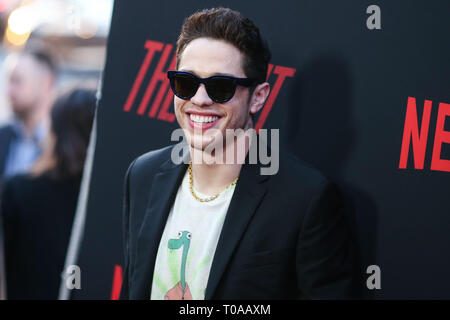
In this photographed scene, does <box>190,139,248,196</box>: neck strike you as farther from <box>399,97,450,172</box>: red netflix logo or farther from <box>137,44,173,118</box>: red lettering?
<box>399,97,450,172</box>: red netflix logo

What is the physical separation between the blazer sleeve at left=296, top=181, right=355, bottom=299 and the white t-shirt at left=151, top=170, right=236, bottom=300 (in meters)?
0.34

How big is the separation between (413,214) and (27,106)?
404 cm

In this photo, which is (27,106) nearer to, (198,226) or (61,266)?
(61,266)

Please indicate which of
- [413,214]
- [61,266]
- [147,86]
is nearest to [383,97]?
[413,214]

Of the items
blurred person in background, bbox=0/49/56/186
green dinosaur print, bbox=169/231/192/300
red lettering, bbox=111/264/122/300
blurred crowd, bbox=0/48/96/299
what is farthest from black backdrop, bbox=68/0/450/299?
blurred person in background, bbox=0/49/56/186

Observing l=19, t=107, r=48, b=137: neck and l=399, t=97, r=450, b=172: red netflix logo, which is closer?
l=399, t=97, r=450, b=172: red netflix logo

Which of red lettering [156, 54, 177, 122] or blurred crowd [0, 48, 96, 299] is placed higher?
red lettering [156, 54, 177, 122]

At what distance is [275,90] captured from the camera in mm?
2051

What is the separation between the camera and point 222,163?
185 centimetres

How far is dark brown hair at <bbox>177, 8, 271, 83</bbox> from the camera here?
172 cm

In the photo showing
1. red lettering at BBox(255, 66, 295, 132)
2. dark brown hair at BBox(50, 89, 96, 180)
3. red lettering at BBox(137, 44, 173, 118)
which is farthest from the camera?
dark brown hair at BBox(50, 89, 96, 180)

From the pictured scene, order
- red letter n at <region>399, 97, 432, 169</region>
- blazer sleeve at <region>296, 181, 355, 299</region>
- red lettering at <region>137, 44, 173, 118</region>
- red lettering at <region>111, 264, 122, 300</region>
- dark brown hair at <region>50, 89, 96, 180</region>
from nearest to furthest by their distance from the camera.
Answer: blazer sleeve at <region>296, 181, 355, 299</region>
red letter n at <region>399, 97, 432, 169</region>
red lettering at <region>137, 44, 173, 118</region>
red lettering at <region>111, 264, 122, 300</region>
dark brown hair at <region>50, 89, 96, 180</region>

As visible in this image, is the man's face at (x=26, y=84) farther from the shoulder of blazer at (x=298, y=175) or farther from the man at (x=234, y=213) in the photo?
the shoulder of blazer at (x=298, y=175)

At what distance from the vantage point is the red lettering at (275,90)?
2.03 m
